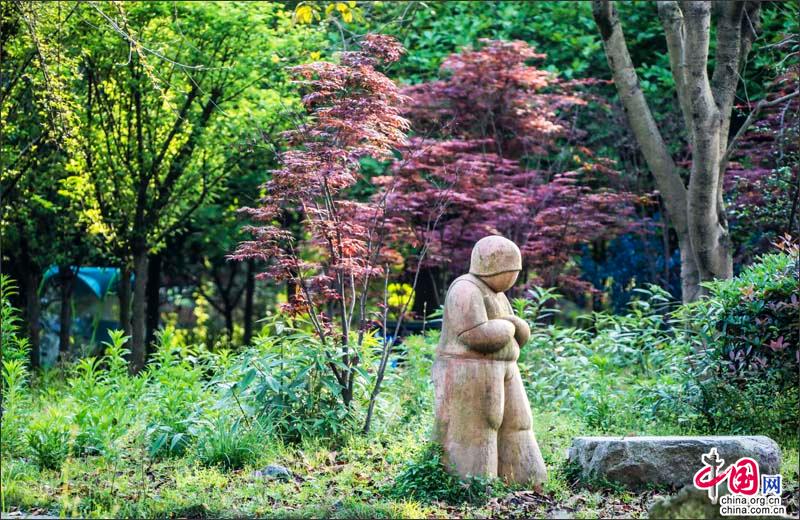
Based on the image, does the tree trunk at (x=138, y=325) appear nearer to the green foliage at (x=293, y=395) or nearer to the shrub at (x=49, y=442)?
the green foliage at (x=293, y=395)

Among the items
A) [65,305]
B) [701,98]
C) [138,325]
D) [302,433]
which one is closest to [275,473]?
[302,433]

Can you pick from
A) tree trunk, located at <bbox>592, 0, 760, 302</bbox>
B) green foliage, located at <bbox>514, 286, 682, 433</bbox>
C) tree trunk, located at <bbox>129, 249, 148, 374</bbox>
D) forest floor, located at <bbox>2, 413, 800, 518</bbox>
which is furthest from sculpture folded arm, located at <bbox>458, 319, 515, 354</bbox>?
tree trunk, located at <bbox>129, 249, 148, 374</bbox>

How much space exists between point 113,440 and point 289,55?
22.1 feet

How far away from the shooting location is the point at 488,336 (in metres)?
6.17

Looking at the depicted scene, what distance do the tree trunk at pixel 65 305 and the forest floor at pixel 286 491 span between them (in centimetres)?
722

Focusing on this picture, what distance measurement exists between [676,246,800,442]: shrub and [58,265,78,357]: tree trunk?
9899mm

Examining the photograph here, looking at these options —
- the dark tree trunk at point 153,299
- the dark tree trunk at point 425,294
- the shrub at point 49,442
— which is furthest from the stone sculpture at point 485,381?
the dark tree trunk at point 153,299

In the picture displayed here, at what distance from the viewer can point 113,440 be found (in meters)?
7.50

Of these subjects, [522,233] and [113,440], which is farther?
[522,233]

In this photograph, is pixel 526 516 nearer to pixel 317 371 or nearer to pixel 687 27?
pixel 317 371

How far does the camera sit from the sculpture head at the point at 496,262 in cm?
639

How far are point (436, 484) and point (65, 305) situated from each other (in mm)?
10044

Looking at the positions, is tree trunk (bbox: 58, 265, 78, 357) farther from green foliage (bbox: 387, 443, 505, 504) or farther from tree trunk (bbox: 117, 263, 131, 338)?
green foliage (bbox: 387, 443, 505, 504)

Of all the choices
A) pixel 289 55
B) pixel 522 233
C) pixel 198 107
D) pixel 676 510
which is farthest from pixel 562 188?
pixel 676 510
